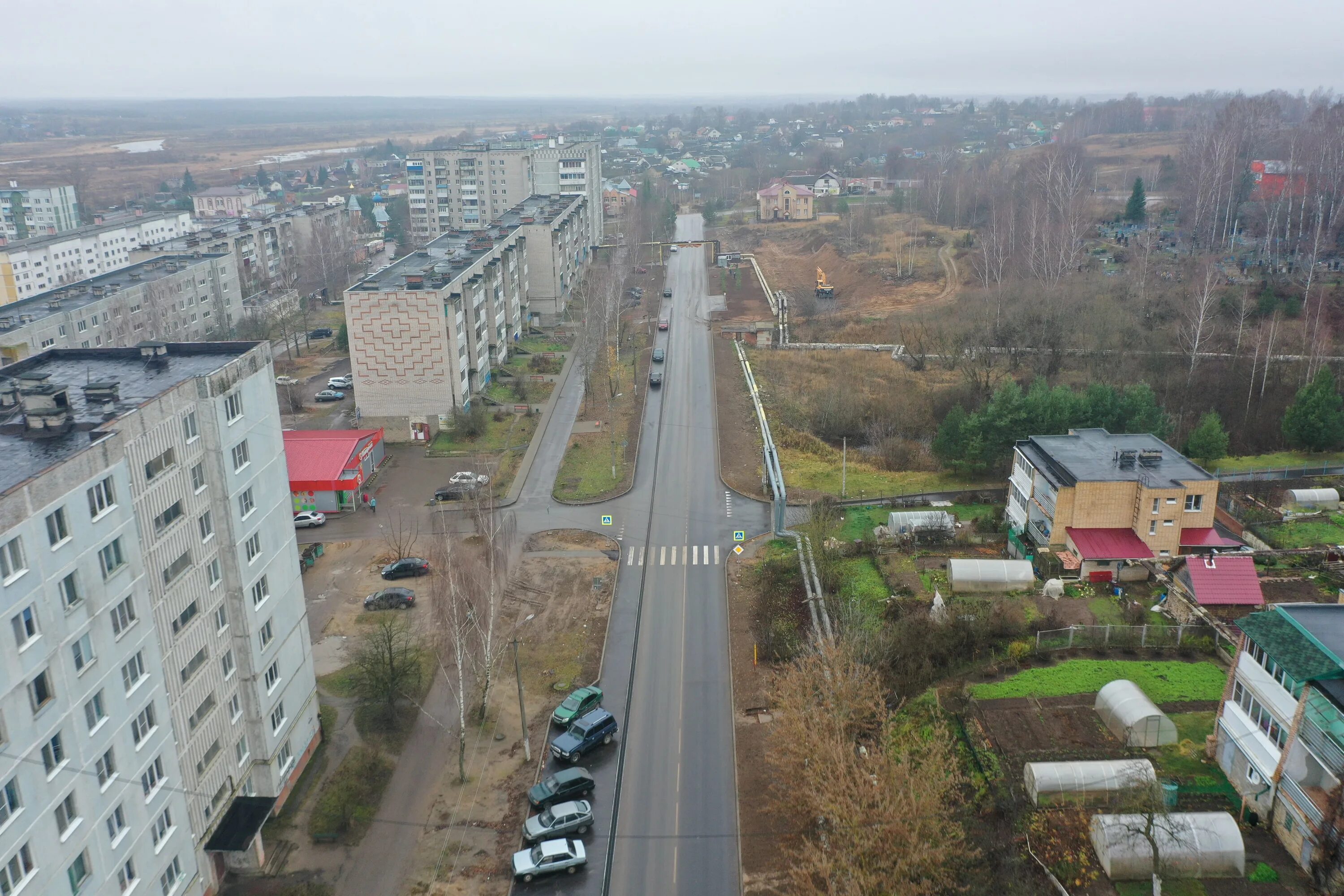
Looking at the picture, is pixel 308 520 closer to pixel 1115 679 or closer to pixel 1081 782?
pixel 1081 782

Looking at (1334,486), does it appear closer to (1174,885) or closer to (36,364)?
(1174,885)

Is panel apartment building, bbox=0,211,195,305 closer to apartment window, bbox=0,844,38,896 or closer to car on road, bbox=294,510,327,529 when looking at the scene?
car on road, bbox=294,510,327,529

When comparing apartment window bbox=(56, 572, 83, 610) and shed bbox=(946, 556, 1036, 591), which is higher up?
apartment window bbox=(56, 572, 83, 610)

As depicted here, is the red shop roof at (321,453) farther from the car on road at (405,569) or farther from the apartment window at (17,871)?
the apartment window at (17,871)

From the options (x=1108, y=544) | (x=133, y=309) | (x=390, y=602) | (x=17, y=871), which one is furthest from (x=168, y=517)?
(x=133, y=309)

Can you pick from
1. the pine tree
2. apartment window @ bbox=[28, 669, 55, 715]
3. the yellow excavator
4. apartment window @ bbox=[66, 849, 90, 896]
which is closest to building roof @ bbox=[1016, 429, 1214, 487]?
apartment window @ bbox=[66, 849, 90, 896]

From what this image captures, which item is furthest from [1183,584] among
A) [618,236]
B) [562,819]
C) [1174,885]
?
[618,236]

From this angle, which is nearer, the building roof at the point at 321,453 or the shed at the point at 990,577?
the shed at the point at 990,577

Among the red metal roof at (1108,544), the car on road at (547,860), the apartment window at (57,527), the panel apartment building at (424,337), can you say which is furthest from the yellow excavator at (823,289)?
the apartment window at (57,527)
